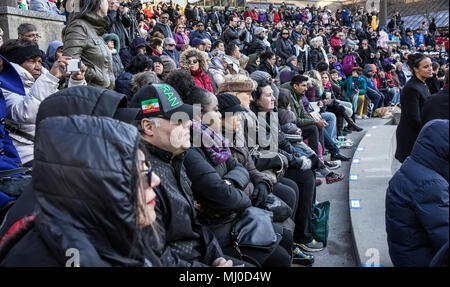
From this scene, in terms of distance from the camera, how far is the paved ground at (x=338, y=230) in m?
3.75

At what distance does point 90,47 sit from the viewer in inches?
158

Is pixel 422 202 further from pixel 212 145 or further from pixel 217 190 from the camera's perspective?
pixel 212 145

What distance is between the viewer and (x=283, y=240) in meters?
3.07

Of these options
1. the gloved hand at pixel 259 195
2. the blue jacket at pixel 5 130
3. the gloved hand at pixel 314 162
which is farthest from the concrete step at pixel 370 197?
the blue jacket at pixel 5 130

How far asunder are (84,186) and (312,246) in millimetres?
3171

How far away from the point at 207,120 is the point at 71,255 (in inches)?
74.8

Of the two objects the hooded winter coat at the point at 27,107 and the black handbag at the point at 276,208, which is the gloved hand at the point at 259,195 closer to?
the black handbag at the point at 276,208

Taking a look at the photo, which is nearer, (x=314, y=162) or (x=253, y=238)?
(x=253, y=238)

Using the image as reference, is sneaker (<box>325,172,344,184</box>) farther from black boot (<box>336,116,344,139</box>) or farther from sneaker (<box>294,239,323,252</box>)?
black boot (<box>336,116,344,139</box>)

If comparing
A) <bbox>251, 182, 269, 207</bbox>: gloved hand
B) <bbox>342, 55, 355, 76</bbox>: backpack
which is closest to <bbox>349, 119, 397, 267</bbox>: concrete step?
<bbox>251, 182, 269, 207</bbox>: gloved hand

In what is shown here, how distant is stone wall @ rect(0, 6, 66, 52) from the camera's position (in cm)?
566

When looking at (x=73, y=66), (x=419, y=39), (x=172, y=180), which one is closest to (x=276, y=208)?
(x=172, y=180)

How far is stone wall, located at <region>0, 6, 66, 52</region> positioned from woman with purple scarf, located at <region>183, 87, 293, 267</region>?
419cm
